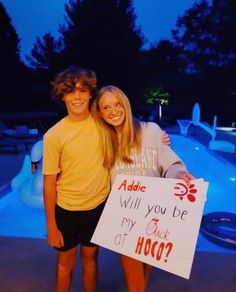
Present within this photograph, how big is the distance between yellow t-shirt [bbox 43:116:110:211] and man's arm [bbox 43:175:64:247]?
0.05 metres

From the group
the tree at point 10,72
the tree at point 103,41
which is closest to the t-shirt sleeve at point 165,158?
the tree at point 10,72

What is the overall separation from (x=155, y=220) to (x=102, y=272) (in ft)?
3.64

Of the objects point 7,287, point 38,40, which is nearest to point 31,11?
point 38,40

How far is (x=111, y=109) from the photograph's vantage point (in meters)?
1.72

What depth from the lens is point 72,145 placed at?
1673 mm

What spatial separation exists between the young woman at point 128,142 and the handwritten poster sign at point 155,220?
0.24ft

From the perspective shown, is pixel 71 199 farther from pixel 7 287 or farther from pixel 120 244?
pixel 7 287

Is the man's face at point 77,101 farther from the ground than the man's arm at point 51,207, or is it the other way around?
the man's face at point 77,101

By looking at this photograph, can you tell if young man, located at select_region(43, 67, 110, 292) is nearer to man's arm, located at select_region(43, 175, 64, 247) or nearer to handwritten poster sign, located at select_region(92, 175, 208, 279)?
man's arm, located at select_region(43, 175, 64, 247)

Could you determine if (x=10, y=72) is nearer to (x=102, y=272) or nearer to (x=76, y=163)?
(x=102, y=272)

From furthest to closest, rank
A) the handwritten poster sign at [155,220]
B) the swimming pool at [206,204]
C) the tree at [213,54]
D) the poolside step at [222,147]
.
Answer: the tree at [213,54], the poolside step at [222,147], the swimming pool at [206,204], the handwritten poster sign at [155,220]

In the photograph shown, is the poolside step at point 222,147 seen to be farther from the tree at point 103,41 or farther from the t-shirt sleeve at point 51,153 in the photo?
the tree at point 103,41

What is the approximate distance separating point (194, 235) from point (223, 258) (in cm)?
135

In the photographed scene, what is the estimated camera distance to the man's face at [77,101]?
5.51ft
